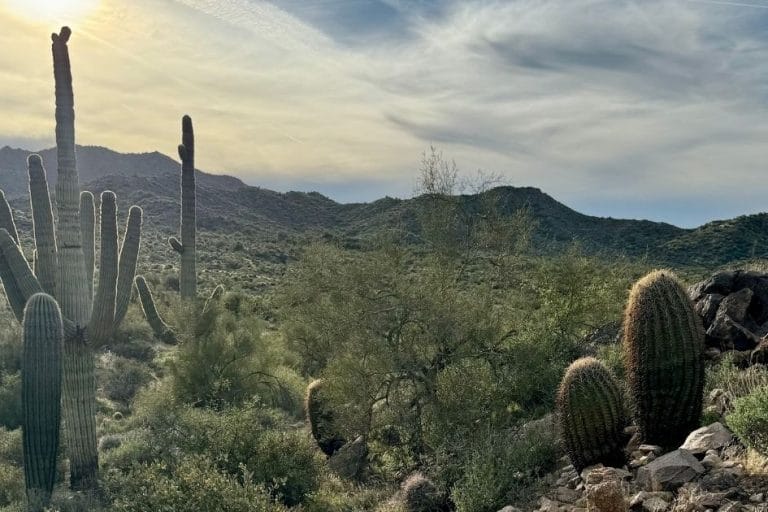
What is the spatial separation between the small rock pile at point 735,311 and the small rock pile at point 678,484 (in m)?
2.48

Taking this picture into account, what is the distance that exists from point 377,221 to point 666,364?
50.3 meters

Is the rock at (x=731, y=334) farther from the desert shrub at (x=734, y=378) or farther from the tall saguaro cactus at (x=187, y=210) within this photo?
the tall saguaro cactus at (x=187, y=210)

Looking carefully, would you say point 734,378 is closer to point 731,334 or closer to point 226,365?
point 731,334

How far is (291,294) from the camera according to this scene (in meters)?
22.5

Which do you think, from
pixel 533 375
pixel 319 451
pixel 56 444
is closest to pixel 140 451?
pixel 56 444

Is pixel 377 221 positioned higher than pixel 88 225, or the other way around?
pixel 377 221

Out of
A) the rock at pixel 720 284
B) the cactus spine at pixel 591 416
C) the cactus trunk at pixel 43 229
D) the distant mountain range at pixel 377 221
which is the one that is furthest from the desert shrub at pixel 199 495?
the distant mountain range at pixel 377 221

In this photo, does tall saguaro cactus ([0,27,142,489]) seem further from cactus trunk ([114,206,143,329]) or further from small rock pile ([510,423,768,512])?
small rock pile ([510,423,768,512])

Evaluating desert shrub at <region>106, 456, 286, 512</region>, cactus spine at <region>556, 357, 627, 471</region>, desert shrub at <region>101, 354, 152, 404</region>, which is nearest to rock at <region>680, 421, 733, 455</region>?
cactus spine at <region>556, 357, 627, 471</region>

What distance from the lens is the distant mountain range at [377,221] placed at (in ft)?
153

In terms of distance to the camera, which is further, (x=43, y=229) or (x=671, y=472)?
(x=43, y=229)

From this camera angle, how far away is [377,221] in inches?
2270

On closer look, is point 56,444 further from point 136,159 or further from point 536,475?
point 136,159

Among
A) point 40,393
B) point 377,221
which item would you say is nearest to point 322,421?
point 40,393
